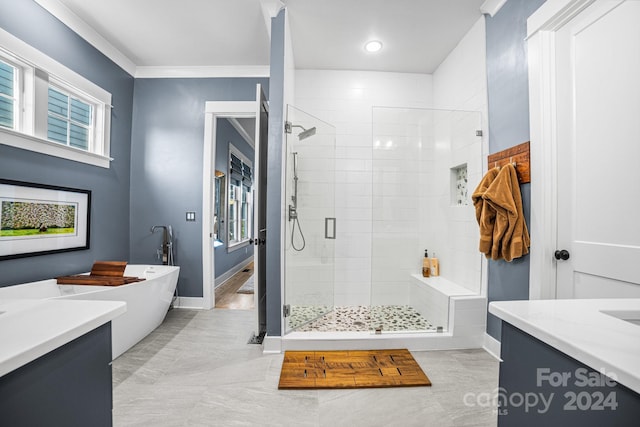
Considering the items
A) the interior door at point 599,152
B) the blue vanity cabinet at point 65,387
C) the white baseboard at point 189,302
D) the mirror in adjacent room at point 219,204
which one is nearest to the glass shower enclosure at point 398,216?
the interior door at point 599,152

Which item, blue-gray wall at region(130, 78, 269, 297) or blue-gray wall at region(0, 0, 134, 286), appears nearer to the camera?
blue-gray wall at region(0, 0, 134, 286)

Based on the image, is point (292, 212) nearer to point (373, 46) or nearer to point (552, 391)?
point (373, 46)

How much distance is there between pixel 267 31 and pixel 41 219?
2.50m

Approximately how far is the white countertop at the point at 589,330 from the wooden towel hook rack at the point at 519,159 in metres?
1.13

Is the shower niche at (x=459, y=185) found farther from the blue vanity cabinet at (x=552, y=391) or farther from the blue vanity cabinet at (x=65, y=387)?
the blue vanity cabinet at (x=65, y=387)

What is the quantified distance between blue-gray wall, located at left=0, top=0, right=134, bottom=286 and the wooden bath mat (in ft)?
6.89

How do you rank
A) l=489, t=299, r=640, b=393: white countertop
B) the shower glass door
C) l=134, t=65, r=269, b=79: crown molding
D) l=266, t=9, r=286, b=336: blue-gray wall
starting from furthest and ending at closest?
l=134, t=65, r=269, b=79: crown molding, the shower glass door, l=266, t=9, r=286, b=336: blue-gray wall, l=489, t=299, r=640, b=393: white countertop

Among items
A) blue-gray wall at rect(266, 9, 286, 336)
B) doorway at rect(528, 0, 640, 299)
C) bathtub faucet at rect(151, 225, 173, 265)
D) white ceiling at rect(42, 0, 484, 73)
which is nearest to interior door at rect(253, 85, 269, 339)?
blue-gray wall at rect(266, 9, 286, 336)

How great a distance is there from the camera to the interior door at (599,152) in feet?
4.23

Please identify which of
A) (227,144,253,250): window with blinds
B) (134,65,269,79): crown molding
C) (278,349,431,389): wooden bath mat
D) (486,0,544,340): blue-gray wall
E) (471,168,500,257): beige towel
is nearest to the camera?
(278,349,431,389): wooden bath mat

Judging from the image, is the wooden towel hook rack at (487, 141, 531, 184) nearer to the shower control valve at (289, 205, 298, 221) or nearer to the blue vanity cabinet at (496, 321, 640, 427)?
the blue vanity cabinet at (496, 321, 640, 427)

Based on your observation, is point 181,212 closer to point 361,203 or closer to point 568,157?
point 361,203

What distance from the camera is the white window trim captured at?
2008 millimetres

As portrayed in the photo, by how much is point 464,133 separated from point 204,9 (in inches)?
97.0
